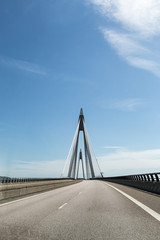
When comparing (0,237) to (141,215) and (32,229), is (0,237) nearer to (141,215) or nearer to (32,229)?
(32,229)

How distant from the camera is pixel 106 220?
7285mm

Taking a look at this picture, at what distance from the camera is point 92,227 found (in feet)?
20.7

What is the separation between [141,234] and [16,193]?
42.0ft

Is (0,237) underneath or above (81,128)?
underneath

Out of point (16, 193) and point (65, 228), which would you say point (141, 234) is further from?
point (16, 193)

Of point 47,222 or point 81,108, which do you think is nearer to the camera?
point 47,222

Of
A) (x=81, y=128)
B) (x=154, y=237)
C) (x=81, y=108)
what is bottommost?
(x=154, y=237)

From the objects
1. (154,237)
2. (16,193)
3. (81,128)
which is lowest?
(154,237)

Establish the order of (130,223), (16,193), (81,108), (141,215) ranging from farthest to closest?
(81,108)
(16,193)
(141,215)
(130,223)

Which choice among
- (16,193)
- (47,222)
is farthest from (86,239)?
(16,193)

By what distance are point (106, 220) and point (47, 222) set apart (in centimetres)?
167

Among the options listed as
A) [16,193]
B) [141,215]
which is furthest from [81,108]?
[141,215]

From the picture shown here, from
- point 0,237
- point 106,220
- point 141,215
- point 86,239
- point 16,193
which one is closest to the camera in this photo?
point 86,239

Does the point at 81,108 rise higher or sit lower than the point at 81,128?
higher
